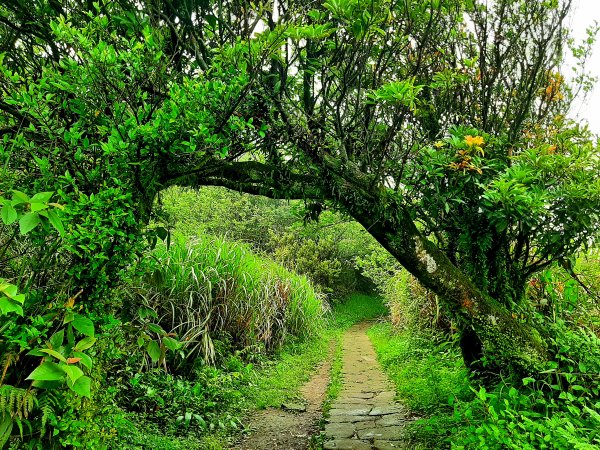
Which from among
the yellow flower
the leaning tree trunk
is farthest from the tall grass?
the yellow flower

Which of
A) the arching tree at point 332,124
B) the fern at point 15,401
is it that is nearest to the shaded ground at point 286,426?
the arching tree at point 332,124

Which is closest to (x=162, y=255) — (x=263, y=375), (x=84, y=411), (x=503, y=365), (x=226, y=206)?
(x=263, y=375)

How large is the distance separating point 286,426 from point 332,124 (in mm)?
3279

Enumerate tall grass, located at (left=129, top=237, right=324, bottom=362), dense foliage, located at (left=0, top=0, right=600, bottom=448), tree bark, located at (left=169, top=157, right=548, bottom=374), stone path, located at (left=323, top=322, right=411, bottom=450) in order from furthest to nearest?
tall grass, located at (left=129, top=237, right=324, bottom=362)
stone path, located at (left=323, top=322, right=411, bottom=450)
tree bark, located at (left=169, top=157, right=548, bottom=374)
dense foliage, located at (left=0, top=0, right=600, bottom=448)

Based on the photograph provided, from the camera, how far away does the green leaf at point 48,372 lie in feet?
A: 5.89

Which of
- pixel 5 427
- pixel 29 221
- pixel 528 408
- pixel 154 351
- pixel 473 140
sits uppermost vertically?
pixel 473 140

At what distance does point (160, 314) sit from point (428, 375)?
11.8 feet

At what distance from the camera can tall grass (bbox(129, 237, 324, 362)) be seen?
5754mm

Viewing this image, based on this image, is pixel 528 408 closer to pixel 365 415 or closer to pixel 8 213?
pixel 365 415

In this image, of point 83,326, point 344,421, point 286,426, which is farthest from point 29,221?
point 344,421

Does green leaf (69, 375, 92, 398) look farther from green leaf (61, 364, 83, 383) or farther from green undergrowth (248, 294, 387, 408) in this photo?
green undergrowth (248, 294, 387, 408)

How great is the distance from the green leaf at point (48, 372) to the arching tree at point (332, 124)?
0.67 m

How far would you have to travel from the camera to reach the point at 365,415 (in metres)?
5.03

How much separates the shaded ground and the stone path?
23 cm
